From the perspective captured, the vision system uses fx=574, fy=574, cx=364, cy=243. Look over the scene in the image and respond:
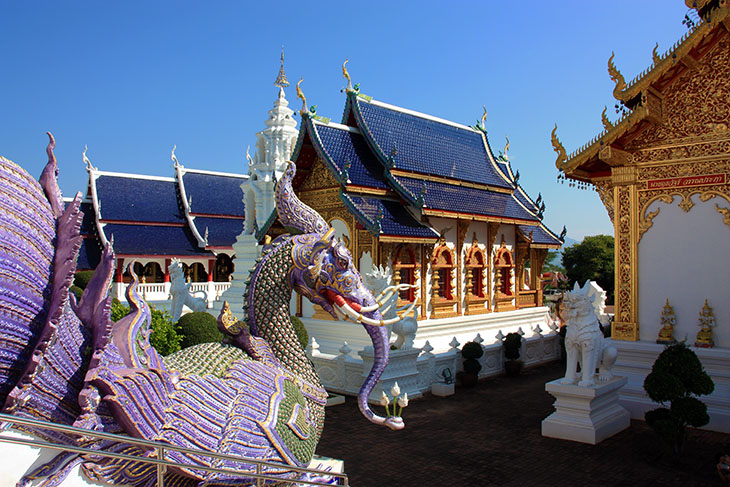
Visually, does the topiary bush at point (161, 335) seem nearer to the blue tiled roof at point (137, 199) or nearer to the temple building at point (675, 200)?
the temple building at point (675, 200)

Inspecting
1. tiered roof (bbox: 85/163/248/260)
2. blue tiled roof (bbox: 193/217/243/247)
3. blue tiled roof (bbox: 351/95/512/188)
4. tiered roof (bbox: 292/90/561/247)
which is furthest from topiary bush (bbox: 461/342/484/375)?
blue tiled roof (bbox: 193/217/243/247)

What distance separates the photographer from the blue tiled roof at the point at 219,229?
28.2 meters

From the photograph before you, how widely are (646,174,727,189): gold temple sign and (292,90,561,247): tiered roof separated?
567 centimetres

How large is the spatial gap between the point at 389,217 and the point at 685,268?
6.81m

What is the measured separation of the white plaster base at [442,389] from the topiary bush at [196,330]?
424cm

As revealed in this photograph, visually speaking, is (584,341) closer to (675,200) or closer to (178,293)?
(675,200)

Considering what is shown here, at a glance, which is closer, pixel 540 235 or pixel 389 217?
pixel 389 217

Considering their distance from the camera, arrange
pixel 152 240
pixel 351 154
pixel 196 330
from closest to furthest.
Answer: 1. pixel 196 330
2. pixel 351 154
3. pixel 152 240

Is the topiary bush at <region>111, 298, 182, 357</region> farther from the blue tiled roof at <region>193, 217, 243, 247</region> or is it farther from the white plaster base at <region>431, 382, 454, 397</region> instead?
the blue tiled roof at <region>193, 217, 243, 247</region>

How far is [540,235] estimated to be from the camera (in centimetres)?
1895

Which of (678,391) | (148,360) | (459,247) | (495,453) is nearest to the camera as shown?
(148,360)

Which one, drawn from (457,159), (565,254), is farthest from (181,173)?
(565,254)

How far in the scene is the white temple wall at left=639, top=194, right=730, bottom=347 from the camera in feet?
29.3

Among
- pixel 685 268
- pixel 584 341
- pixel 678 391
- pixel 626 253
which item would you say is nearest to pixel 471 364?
pixel 626 253
